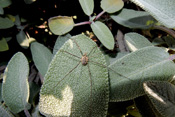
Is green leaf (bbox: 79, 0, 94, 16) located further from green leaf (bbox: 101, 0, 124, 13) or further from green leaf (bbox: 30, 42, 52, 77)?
green leaf (bbox: 30, 42, 52, 77)

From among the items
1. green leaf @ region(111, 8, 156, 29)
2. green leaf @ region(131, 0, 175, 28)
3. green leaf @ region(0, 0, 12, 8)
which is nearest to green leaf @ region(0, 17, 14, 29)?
green leaf @ region(0, 0, 12, 8)

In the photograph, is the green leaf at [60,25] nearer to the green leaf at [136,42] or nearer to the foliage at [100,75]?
the foliage at [100,75]

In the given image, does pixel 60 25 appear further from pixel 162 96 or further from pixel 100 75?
pixel 162 96

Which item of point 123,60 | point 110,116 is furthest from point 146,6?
point 110,116

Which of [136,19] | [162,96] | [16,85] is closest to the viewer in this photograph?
[162,96]

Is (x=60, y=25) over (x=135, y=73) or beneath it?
over

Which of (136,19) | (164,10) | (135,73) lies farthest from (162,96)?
(136,19)
